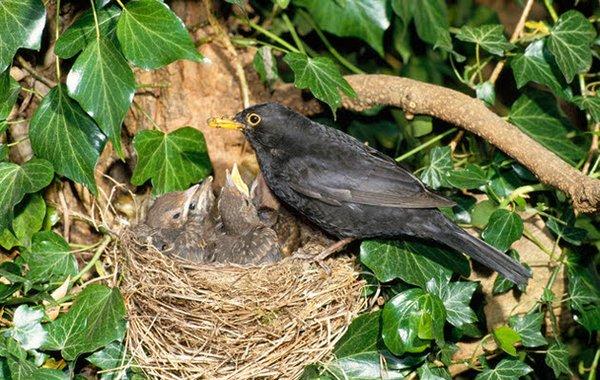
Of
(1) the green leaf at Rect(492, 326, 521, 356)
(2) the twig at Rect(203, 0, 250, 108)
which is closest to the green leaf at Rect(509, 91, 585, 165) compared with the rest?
(1) the green leaf at Rect(492, 326, 521, 356)

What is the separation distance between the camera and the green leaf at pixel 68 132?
13.6ft

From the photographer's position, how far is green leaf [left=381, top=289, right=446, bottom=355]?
4.14 m

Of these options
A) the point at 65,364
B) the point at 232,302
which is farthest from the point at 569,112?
the point at 65,364

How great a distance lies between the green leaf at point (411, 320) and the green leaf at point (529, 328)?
17.3 inches

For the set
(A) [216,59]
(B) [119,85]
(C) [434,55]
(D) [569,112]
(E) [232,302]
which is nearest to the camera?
(B) [119,85]

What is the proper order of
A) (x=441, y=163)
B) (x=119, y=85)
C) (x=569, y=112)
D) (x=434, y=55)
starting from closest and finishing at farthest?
(x=119, y=85) < (x=441, y=163) < (x=434, y=55) < (x=569, y=112)

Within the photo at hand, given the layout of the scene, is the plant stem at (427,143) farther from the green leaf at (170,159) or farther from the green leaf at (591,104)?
the green leaf at (170,159)

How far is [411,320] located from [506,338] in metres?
0.45

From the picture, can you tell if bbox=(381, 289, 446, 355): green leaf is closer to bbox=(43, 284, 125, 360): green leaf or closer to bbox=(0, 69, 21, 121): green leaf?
bbox=(43, 284, 125, 360): green leaf

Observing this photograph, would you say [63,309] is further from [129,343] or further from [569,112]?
[569,112]

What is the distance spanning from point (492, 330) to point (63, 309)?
6.15ft

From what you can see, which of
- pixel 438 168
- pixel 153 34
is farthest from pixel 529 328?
pixel 153 34

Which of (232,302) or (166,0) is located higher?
(166,0)

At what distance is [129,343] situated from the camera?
14.3 feet
